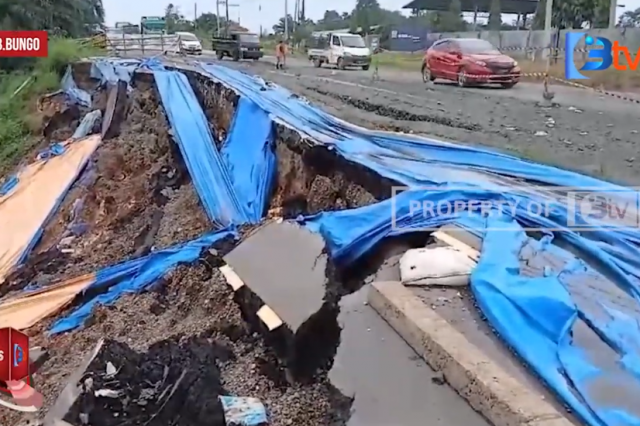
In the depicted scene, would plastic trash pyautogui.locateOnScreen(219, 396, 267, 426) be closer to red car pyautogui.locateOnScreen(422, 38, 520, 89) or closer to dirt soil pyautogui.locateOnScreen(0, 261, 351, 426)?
dirt soil pyautogui.locateOnScreen(0, 261, 351, 426)

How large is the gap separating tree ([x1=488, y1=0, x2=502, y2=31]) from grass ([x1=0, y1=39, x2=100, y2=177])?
3170cm

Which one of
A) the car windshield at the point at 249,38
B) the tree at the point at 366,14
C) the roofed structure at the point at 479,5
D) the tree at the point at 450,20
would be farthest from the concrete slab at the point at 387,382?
the roofed structure at the point at 479,5

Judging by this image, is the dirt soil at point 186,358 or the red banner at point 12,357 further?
the red banner at point 12,357

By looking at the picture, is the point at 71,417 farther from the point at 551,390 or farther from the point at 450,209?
the point at 450,209

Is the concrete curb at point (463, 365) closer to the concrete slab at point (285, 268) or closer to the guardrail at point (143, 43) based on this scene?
the concrete slab at point (285, 268)

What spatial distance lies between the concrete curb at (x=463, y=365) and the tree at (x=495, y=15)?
46.8 m

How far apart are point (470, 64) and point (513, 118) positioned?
632cm

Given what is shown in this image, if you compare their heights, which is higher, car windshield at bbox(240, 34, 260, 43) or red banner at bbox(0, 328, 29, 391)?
car windshield at bbox(240, 34, 260, 43)

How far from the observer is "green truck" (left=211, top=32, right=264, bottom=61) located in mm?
30777

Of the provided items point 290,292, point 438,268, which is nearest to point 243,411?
point 290,292

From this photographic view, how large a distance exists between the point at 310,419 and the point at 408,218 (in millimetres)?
1944

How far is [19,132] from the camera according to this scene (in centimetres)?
1916

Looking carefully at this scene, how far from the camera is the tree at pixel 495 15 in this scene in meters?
48.0

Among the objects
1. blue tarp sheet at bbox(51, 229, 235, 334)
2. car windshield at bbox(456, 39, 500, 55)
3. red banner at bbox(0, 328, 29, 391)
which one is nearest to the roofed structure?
car windshield at bbox(456, 39, 500, 55)
